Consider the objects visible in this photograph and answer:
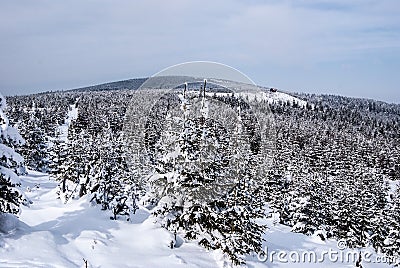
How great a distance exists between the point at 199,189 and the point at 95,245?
16.2ft

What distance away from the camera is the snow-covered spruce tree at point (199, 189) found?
1656cm

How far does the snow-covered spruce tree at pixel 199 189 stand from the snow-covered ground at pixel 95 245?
1016mm

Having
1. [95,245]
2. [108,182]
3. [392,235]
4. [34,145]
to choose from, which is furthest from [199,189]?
[34,145]

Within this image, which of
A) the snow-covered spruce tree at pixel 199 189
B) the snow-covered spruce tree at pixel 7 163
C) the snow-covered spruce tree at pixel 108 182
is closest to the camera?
the snow-covered spruce tree at pixel 7 163

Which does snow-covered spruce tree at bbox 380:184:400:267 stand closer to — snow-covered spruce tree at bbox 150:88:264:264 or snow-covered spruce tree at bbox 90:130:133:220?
snow-covered spruce tree at bbox 150:88:264:264

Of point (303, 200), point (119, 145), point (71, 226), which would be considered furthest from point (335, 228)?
point (71, 226)

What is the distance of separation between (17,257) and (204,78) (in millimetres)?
9503

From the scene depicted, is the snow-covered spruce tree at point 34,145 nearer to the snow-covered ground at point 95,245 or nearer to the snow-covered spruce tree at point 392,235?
the snow-covered ground at point 95,245

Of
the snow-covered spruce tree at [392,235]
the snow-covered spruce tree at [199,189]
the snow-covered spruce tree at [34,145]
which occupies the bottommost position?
the snow-covered spruce tree at [392,235]

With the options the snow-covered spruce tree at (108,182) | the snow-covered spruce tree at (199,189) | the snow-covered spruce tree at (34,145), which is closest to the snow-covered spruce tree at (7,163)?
the snow-covered spruce tree at (199,189)

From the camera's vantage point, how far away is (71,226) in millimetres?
18094

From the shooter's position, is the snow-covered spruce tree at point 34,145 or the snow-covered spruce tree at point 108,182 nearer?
the snow-covered spruce tree at point 108,182

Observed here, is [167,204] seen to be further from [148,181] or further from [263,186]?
[263,186]

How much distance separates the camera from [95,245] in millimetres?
15914
